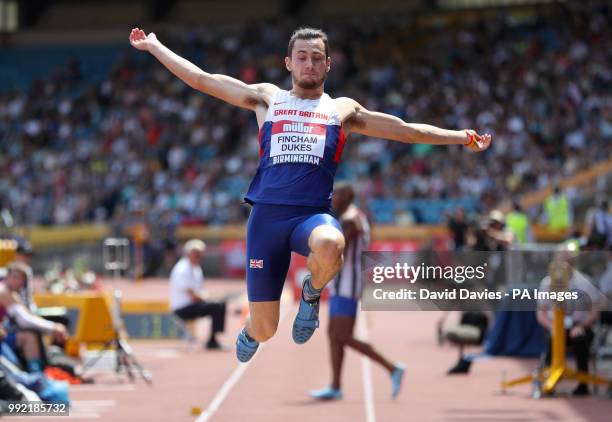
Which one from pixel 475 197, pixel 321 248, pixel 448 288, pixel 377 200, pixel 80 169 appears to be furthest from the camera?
pixel 80 169

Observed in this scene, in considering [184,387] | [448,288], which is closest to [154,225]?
[184,387]

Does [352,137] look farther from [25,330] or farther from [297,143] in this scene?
[297,143]

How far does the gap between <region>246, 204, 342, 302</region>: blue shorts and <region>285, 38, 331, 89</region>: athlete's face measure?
0.75m

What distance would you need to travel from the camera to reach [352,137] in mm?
28703

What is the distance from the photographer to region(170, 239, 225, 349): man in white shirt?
51.4 feet

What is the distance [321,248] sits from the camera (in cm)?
635

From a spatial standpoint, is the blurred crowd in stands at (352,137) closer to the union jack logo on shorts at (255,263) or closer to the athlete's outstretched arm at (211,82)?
the athlete's outstretched arm at (211,82)

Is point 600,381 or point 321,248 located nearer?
point 321,248

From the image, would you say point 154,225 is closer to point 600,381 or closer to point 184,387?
point 184,387

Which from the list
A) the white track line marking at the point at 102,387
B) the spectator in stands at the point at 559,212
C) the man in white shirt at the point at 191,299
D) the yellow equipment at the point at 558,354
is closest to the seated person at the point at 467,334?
the yellow equipment at the point at 558,354

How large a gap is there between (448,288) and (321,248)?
117 inches

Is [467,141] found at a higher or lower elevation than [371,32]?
lower

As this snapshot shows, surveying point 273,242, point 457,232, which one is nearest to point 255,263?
point 273,242

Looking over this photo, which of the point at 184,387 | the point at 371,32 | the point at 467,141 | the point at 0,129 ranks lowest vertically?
the point at 184,387
